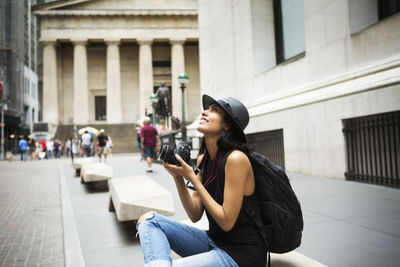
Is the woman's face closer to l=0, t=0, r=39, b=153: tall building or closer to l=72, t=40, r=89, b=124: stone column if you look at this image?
l=72, t=40, r=89, b=124: stone column

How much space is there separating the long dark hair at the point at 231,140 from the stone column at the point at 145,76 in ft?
128

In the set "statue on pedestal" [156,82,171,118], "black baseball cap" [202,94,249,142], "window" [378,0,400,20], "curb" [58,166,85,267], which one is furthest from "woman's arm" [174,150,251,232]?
"statue on pedestal" [156,82,171,118]

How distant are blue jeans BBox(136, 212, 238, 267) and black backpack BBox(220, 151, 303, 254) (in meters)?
0.28

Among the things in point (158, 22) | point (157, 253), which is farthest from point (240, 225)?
point (158, 22)

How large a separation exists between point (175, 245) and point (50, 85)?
141ft

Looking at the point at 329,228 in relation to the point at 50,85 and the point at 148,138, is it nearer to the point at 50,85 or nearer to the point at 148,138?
the point at 148,138

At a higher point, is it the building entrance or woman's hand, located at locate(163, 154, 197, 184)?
the building entrance

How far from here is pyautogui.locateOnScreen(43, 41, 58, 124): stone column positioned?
4025 centimetres

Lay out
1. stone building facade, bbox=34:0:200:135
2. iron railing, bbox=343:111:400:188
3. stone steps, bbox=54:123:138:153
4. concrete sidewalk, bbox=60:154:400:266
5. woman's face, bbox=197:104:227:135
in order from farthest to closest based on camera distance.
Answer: stone building facade, bbox=34:0:200:135, stone steps, bbox=54:123:138:153, iron railing, bbox=343:111:400:188, concrete sidewalk, bbox=60:154:400:266, woman's face, bbox=197:104:227:135

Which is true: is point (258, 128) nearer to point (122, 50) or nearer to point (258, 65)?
point (258, 65)

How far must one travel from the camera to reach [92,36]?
4106 cm

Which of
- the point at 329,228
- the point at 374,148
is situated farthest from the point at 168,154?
the point at 374,148

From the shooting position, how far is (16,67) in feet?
153

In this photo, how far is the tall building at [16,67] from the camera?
41406 mm
